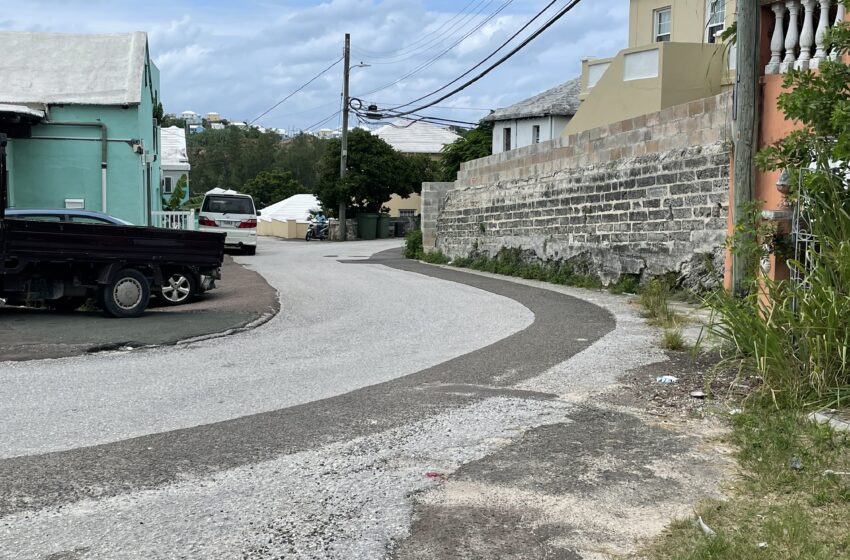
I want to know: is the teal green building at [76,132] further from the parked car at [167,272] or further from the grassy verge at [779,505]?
the grassy verge at [779,505]

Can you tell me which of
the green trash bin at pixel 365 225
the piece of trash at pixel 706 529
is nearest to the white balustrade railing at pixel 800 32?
the piece of trash at pixel 706 529

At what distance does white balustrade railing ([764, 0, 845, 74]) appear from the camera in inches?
326

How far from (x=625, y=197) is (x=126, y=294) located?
9107 millimetres

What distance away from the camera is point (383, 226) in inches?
1997

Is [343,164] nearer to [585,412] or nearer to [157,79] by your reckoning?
[157,79]

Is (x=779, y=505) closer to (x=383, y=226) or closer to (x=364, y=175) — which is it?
(x=364, y=175)

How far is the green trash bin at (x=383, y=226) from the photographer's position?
50312mm

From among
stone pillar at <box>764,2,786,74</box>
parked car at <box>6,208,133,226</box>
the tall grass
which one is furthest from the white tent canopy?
the tall grass

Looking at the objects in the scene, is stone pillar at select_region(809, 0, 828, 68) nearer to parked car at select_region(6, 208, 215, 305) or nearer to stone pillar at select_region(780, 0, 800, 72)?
stone pillar at select_region(780, 0, 800, 72)

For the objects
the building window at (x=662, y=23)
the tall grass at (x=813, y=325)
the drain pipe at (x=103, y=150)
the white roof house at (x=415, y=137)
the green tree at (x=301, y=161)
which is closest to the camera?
the tall grass at (x=813, y=325)

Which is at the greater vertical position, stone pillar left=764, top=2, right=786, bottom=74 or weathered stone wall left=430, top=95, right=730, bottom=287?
stone pillar left=764, top=2, right=786, bottom=74

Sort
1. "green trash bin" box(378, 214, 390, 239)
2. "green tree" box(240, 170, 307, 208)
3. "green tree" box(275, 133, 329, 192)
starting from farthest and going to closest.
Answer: "green tree" box(275, 133, 329, 192)
"green tree" box(240, 170, 307, 208)
"green trash bin" box(378, 214, 390, 239)

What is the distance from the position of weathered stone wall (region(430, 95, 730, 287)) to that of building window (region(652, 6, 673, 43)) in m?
9.62

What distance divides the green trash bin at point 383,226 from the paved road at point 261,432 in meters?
38.4
